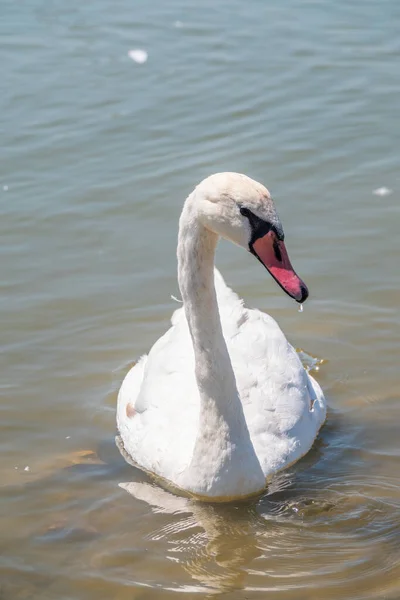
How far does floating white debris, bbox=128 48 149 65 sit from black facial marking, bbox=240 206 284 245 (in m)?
9.13

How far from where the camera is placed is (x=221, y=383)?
6469 millimetres

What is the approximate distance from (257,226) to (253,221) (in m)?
0.04

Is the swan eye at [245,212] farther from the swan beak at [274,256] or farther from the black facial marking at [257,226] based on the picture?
the swan beak at [274,256]

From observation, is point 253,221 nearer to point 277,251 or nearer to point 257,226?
point 257,226

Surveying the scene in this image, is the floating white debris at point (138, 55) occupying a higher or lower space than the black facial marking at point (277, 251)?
lower

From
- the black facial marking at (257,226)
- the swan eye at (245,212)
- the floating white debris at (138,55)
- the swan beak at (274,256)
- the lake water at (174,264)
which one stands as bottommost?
the lake water at (174,264)

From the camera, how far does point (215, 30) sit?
15.4 m

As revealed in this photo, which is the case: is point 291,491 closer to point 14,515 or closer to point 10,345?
point 14,515

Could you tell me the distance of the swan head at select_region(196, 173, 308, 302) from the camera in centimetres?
571

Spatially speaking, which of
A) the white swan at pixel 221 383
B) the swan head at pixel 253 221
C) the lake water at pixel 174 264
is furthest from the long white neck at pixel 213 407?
the swan head at pixel 253 221

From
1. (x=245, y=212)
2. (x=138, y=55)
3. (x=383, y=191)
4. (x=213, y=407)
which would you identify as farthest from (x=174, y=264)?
(x=138, y=55)

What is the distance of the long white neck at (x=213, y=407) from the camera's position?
21.0 ft

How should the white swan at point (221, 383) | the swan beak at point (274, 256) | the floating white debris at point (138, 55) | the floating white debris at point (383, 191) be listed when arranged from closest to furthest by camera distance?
the swan beak at point (274, 256), the white swan at point (221, 383), the floating white debris at point (383, 191), the floating white debris at point (138, 55)

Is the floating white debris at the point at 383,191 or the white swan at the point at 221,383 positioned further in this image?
the floating white debris at the point at 383,191
